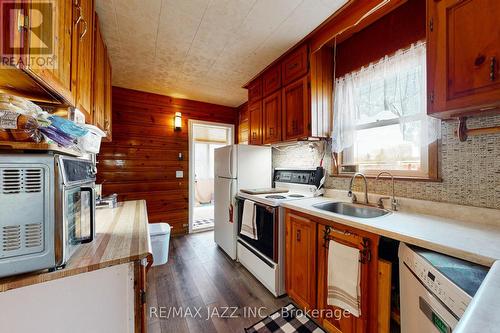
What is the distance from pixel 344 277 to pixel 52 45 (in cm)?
194

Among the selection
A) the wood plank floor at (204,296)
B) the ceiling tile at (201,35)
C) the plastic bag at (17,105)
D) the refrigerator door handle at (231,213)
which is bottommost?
the wood plank floor at (204,296)

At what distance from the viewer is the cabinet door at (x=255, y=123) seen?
2688 mm

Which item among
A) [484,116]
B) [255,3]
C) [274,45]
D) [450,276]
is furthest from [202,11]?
[450,276]

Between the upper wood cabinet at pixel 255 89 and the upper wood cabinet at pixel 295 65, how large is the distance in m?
0.48

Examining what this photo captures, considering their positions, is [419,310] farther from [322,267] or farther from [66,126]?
[66,126]

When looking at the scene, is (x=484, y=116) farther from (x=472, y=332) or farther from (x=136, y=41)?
(x=136, y=41)

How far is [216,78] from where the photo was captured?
8.91 feet

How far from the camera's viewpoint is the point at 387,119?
5.55 feet

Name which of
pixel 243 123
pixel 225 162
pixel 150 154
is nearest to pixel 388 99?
pixel 225 162

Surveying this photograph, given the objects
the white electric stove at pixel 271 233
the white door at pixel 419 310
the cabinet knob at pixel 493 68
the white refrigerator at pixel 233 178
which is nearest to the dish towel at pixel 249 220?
the white electric stove at pixel 271 233

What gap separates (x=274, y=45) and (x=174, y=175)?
100 inches

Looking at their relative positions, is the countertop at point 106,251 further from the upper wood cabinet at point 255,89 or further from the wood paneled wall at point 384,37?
the wood paneled wall at point 384,37

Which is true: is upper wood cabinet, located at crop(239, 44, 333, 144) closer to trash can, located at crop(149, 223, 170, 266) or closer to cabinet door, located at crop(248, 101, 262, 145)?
cabinet door, located at crop(248, 101, 262, 145)

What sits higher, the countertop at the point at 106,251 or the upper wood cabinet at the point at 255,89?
the upper wood cabinet at the point at 255,89
